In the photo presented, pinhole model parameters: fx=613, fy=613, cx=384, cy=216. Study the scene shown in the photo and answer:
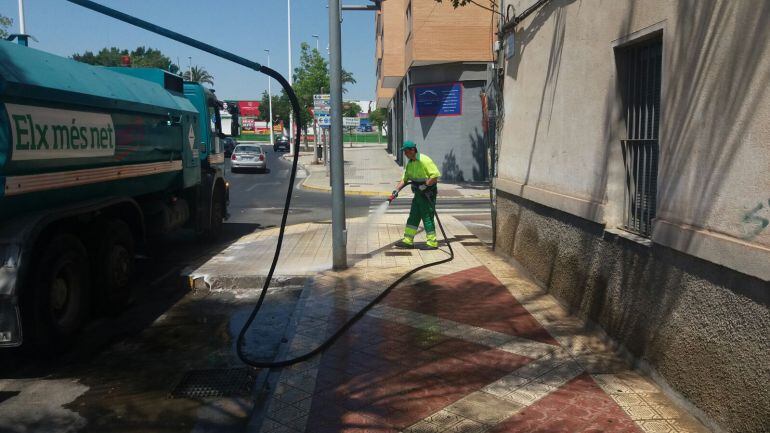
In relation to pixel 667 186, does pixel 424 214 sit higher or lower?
lower

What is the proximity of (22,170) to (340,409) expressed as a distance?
313 centimetres

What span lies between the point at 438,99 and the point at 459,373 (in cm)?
2068

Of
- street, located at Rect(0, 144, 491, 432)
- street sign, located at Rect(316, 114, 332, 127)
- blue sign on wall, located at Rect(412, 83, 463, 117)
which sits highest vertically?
blue sign on wall, located at Rect(412, 83, 463, 117)

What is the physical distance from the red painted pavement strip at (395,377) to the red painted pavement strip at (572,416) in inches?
19.0

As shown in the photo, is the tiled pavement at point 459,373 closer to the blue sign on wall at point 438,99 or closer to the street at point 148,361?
the street at point 148,361

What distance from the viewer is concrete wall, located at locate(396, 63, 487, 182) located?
78.1 ft

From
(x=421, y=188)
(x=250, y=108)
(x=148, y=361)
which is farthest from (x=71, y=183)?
(x=250, y=108)

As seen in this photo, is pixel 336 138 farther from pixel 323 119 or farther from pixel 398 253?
pixel 323 119

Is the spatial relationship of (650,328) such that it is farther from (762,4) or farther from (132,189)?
(132,189)

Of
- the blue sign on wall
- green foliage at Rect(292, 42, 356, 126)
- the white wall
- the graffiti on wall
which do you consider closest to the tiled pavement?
the white wall

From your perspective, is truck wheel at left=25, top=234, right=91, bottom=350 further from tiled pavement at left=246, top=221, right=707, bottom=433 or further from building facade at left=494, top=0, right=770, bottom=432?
building facade at left=494, top=0, right=770, bottom=432

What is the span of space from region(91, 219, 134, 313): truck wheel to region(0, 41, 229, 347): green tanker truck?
1 centimetres

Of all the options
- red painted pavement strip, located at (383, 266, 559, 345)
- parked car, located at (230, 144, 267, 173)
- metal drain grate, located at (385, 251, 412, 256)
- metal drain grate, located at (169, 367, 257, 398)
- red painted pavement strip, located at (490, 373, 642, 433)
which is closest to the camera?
red painted pavement strip, located at (490, 373, 642, 433)

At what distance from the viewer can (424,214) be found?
9711 millimetres
